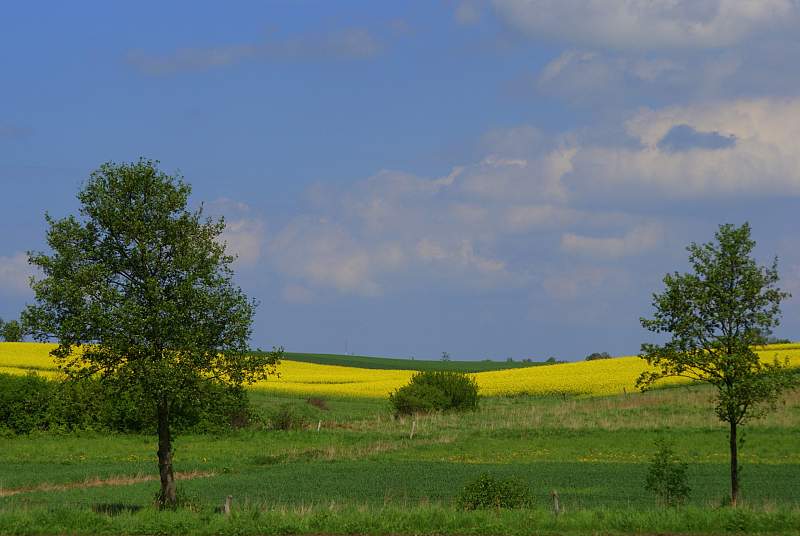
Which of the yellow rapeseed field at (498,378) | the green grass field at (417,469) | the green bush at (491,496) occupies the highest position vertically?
the yellow rapeseed field at (498,378)

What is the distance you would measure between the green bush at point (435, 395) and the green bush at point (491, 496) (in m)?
48.0

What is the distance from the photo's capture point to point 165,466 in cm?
3231

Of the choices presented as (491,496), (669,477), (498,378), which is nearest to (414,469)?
(491,496)

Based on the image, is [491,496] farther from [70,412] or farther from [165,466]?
[70,412]

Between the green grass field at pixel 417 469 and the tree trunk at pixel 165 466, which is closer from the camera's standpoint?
the green grass field at pixel 417 469

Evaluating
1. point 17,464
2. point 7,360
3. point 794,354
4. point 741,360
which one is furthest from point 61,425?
point 794,354

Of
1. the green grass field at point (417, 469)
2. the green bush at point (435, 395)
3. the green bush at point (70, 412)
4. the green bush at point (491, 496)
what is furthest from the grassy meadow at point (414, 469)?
the green bush at point (435, 395)

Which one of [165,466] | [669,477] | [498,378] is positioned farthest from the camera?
[498,378]

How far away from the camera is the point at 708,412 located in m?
66.8

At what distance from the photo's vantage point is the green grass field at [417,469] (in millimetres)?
26703

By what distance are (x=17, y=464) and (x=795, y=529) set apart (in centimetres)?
4307

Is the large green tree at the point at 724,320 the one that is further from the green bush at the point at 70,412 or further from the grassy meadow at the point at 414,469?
the green bush at the point at 70,412

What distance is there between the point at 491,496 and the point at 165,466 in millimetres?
11146

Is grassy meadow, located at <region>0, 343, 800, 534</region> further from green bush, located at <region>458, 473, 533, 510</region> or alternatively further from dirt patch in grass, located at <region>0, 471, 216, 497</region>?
green bush, located at <region>458, 473, 533, 510</region>
